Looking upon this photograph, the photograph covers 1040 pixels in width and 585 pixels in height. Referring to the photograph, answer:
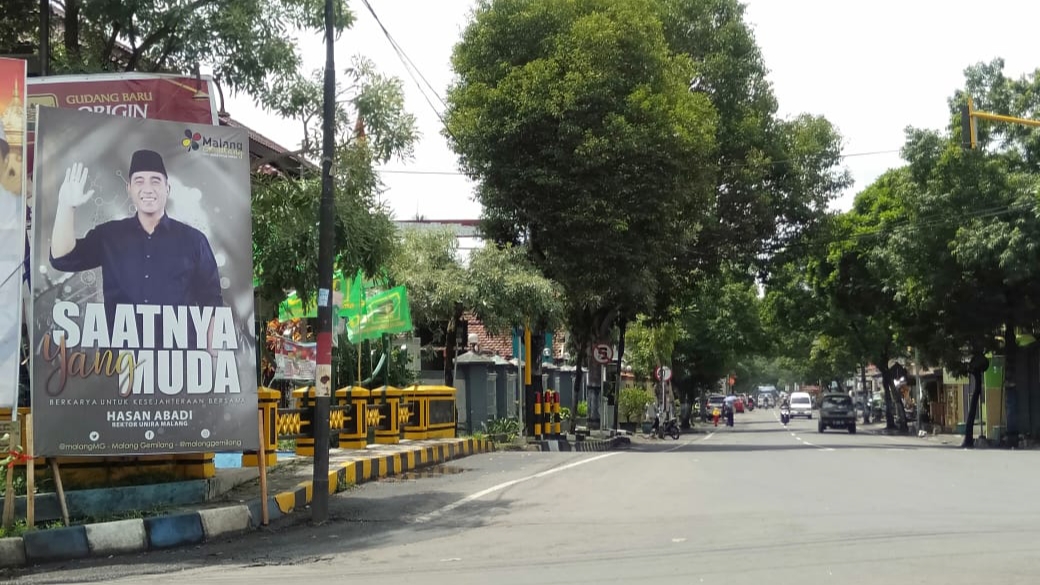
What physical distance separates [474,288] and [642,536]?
1474 cm

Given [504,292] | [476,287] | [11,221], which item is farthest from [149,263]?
[504,292]

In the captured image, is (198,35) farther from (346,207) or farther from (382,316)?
(382,316)

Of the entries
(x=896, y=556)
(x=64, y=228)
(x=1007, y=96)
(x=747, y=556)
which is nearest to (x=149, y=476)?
(x=64, y=228)

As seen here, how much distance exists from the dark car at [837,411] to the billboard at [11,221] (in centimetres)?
4397

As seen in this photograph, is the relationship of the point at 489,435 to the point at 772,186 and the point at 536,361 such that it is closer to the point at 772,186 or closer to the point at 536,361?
the point at 536,361

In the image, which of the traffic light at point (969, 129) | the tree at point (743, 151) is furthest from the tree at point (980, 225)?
the traffic light at point (969, 129)

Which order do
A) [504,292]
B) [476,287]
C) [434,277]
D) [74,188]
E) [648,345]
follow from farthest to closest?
[648,345] → [434,277] → [504,292] → [476,287] → [74,188]

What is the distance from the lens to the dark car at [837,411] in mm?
49562

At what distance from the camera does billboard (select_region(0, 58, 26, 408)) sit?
391 inches

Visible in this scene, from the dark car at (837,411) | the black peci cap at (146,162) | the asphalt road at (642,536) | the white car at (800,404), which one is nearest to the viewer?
the asphalt road at (642,536)

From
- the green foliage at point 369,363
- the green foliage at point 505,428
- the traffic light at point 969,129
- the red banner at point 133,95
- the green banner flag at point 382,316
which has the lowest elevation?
the green foliage at point 505,428

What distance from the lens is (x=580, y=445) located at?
2917cm

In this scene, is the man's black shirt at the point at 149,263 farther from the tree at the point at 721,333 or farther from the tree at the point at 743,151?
the tree at the point at 721,333

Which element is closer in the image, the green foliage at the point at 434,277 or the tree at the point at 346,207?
the tree at the point at 346,207
